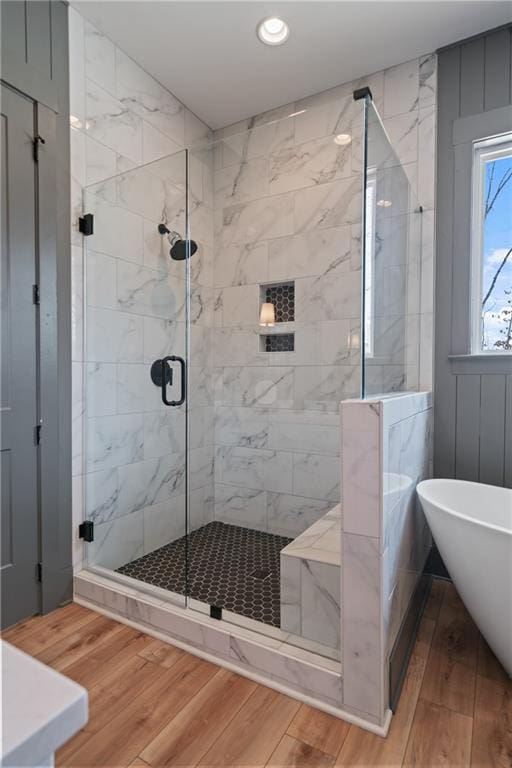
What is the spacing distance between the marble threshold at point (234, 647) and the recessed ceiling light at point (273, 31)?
115 inches

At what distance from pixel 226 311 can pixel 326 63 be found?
158 centimetres

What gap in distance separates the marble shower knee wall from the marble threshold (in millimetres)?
297

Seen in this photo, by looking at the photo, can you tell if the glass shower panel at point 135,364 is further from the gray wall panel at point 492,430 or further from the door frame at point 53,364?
the gray wall panel at point 492,430

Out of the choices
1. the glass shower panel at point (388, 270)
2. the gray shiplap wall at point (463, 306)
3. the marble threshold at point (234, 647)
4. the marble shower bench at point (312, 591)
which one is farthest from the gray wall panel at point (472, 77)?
the marble threshold at point (234, 647)

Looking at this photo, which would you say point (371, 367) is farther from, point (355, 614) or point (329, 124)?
point (329, 124)

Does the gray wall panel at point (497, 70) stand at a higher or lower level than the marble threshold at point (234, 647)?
higher

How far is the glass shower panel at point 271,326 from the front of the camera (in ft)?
8.29

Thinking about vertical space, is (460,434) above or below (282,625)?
above

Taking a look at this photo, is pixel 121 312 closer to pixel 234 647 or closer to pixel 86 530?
pixel 86 530

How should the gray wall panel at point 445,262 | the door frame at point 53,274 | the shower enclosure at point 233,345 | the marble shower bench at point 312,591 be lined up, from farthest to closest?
1. the gray wall panel at point 445,262
2. the shower enclosure at point 233,345
3. the door frame at point 53,274
4. the marble shower bench at point 312,591

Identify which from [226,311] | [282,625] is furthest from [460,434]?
[226,311]

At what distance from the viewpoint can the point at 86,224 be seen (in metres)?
2.21

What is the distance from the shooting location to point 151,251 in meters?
2.40

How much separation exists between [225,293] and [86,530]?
1652mm
